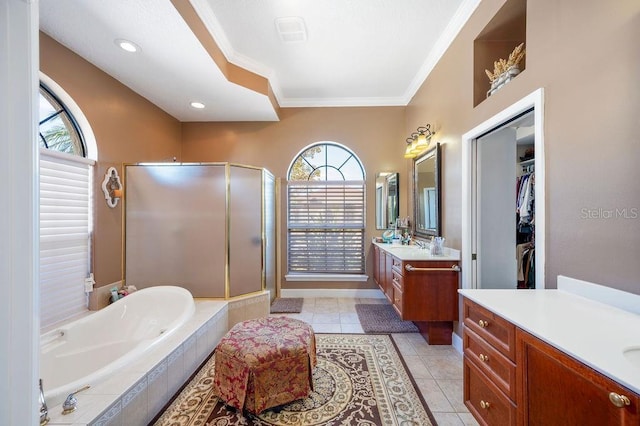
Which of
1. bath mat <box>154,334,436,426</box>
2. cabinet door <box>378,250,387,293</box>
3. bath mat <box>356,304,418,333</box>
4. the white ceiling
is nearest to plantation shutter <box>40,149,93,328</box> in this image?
the white ceiling

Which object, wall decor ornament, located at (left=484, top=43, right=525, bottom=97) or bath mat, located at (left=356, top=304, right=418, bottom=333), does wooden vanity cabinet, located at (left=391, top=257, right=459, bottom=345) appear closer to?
bath mat, located at (left=356, top=304, right=418, bottom=333)

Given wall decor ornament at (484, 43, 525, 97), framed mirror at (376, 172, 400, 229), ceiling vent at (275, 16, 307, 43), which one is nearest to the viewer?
wall decor ornament at (484, 43, 525, 97)

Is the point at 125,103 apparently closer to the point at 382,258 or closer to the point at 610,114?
the point at 382,258

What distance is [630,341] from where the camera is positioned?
0.86 meters

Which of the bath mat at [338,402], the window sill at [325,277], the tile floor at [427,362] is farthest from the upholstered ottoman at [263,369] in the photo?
the window sill at [325,277]

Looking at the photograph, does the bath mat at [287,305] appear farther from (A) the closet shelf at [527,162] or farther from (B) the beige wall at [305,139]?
(A) the closet shelf at [527,162]

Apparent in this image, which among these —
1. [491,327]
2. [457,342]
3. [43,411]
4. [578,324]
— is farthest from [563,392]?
[43,411]

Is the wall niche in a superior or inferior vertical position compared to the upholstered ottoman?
superior

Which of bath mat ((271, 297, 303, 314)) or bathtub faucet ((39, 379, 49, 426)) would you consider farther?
bath mat ((271, 297, 303, 314))

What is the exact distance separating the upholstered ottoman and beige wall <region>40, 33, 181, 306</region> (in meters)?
1.60

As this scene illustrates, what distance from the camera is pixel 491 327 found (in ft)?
4.05

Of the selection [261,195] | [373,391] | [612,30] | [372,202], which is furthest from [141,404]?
[372,202]

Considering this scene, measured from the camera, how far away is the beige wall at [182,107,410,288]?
4.01m

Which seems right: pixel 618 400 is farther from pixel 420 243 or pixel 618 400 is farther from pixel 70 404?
pixel 420 243
